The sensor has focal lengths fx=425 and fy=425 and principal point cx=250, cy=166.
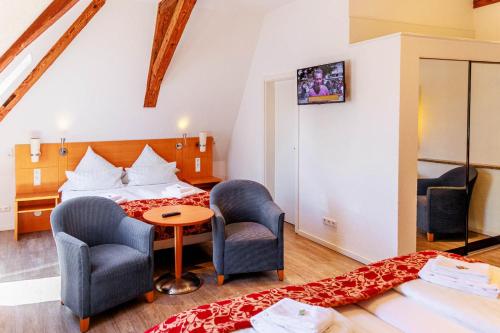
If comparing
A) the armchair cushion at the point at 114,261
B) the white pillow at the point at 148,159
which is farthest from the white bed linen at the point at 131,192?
the armchair cushion at the point at 114,261

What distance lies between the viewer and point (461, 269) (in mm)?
2498

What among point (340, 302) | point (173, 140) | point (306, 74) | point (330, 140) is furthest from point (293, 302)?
point (173, 140)

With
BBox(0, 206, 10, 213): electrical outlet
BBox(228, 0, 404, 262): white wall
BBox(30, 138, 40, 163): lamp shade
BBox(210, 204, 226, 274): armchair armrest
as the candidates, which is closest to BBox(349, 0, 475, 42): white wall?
BBox(228, 0, 404, 262): white wall

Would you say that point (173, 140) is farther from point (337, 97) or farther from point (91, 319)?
point (91, 319)

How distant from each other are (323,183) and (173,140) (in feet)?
9.50

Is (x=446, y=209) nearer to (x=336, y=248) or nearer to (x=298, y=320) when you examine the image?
(x=336, y=248)

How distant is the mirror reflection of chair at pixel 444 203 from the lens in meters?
4.42

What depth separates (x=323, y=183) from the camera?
17.2 ft

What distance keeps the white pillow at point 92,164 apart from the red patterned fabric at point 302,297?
4479 mm

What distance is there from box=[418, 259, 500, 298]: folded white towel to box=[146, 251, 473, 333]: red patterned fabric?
0.24 ft

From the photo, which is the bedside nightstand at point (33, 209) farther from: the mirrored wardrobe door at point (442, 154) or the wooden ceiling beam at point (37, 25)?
the mirrored wardrobe door at point (442, 154)

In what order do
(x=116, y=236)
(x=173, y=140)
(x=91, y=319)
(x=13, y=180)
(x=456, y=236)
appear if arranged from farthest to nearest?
(x=173, y=140), (x=13, y=180), (x=456, y=236), (x=116, y=236), (x=91, y=319)

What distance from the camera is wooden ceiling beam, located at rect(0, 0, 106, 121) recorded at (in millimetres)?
4840

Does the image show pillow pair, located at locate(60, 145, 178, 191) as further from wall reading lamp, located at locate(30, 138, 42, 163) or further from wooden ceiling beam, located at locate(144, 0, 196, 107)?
wooden ceiling beam, located at locate(144, 0, 196, 107)
